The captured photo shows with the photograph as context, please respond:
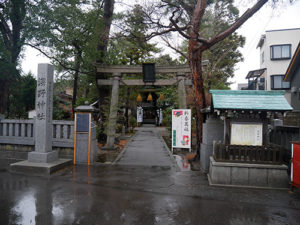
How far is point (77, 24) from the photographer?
41.0ft

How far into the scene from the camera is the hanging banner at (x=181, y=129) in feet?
41.2

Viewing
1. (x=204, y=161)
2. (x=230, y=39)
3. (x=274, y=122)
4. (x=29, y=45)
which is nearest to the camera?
(x=204, y=161)

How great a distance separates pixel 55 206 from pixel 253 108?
6181 millimetres

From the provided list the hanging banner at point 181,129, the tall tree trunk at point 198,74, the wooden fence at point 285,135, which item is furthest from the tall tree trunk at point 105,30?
the wooden fence at point 285,135

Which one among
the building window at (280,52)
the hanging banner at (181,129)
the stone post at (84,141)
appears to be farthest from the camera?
the building window at (280,52)

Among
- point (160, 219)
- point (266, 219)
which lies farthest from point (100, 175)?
point (266, 219)

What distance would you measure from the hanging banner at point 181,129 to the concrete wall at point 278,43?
17.9m

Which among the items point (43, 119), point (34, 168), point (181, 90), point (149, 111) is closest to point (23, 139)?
point (43, 119)

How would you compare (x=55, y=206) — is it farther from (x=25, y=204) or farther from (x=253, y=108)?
(x=253, y=108)

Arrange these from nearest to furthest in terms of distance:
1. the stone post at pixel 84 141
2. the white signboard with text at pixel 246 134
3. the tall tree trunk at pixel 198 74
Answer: the white signboard with text at pixel 246 134
the stone post at pixel 84 141
the tall tree trunk at pixel 198 74

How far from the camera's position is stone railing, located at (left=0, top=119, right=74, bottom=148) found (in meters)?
9.76

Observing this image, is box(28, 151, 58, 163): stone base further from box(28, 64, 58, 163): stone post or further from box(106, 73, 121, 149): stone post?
box(106, 73, 121, 149): stone post

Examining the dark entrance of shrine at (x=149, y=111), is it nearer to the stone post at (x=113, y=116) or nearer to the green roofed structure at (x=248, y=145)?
the stone post at (x=113, y=116)

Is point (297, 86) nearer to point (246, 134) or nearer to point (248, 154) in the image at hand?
point (246, 134)
